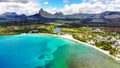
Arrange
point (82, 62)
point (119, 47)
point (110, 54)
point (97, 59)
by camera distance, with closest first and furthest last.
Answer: point (82, 62)
point (97, 59)
point (110, 54)
point (119, 47)

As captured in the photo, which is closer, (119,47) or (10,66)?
(10,66)

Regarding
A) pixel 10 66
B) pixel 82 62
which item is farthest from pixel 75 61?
pixel 10 66

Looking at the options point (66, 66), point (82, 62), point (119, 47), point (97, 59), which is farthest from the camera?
point (119, 47)

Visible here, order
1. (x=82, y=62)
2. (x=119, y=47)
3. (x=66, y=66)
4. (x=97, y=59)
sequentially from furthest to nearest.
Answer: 1. (x=119, y=47)
2. (x=97, y=59)
3. (x=82, y=62)
4. (x=66, y=66)

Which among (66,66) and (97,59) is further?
(97,59)

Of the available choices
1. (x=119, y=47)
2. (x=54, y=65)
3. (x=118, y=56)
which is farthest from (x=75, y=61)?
(x=119, y=47)

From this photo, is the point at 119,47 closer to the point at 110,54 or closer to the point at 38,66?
the point at 110,54

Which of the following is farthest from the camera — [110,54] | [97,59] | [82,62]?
[110,54]

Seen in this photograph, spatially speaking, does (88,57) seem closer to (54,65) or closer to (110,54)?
(110,54)
